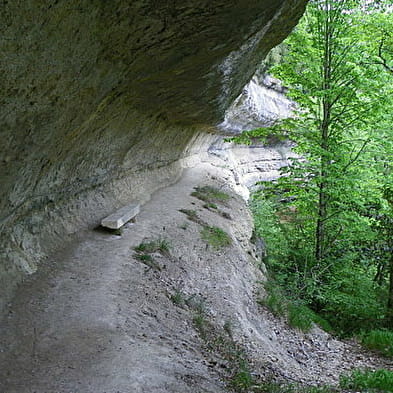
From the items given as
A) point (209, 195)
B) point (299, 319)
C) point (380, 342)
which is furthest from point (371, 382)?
point (209, 195)

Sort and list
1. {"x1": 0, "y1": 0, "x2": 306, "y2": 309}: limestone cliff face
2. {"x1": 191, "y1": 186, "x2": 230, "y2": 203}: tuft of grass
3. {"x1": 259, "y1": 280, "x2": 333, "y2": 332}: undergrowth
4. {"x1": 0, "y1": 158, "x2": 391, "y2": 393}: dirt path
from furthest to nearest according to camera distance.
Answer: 1. {"x1": 191, "y1": 186, "x2": 230, "y2": 203}: tuft of grass
2. {"x1": 259, "y1": 280, "x2": 333, "y2": 332}: undergrowth
3. {"x1": 0, "y1": 158, "x2": 391, "y2": 393}: dirt path
4. {"x1": 0, "y1": 0, "x2": 306, "y2": 309}: limestone cliff face

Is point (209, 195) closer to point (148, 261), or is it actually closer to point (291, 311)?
point (291, 311)

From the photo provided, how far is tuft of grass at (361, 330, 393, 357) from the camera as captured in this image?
7372mm

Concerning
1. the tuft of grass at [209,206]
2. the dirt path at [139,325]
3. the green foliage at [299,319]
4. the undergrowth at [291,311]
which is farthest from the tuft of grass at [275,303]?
the tuft of grass at [209,206]

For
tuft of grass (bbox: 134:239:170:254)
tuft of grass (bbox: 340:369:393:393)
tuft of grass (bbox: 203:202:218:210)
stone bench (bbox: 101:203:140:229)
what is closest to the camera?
tuft of grass (bbox: 340:369:393:393)

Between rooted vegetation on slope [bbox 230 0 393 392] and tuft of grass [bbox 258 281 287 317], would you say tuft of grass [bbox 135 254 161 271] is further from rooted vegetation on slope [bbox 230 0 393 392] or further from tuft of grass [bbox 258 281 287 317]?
rooted vegetation on slope [bbox 230 0 393 392]

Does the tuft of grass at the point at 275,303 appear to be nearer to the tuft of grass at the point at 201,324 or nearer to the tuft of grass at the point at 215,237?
the tuft of grass at the point at 215,237

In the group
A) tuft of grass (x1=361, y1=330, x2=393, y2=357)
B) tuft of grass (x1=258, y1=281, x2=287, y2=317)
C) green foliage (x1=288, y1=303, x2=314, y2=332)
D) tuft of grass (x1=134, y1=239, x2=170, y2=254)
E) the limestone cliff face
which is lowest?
tuft of grass (x1=361, y1=330, x2=393, y2=357)

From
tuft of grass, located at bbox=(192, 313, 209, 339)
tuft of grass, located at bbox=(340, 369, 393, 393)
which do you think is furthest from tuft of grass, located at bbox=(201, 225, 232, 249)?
tuft of grass, located at bbox=(340, 369, 393, 393)

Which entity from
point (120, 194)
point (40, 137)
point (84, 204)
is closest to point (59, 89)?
point (40, 137)

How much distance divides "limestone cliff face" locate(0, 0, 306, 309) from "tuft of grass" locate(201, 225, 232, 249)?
2.28 metres

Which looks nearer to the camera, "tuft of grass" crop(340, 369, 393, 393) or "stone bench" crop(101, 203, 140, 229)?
"tuft of grass" crop(340, 369, 393, 393)

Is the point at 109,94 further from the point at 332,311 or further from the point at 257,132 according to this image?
the point at 332,311

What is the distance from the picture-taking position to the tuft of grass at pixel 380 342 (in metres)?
7.37
